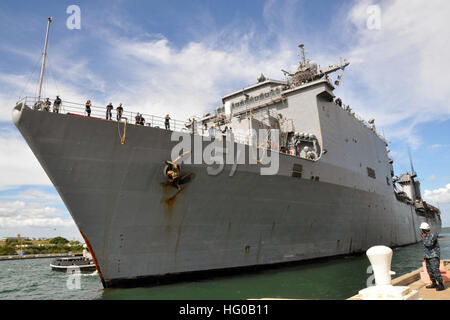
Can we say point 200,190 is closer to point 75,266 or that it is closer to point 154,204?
point 154,204

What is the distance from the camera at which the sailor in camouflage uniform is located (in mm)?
5125

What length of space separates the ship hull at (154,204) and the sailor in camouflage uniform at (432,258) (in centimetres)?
607

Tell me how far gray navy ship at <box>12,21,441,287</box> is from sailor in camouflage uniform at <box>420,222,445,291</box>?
6072 mm

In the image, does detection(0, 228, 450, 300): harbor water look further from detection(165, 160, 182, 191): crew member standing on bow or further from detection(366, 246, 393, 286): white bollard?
detection(366, 246, 393, 286): white bollard

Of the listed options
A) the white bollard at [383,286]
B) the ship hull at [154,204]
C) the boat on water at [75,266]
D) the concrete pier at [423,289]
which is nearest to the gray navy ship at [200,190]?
the ship hull at [154,204]

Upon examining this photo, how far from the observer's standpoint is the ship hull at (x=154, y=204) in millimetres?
8109

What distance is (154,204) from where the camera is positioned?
9039mm

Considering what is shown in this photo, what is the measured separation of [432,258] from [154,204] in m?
7.45

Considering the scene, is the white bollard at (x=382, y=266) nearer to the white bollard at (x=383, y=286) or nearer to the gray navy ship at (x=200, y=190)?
the white bollard at (x=383, y=286)

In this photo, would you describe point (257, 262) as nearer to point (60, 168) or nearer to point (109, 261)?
point (109, 261)

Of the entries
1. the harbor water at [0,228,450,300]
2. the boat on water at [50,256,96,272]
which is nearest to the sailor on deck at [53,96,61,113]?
the harbor water at [0,228,450,300]

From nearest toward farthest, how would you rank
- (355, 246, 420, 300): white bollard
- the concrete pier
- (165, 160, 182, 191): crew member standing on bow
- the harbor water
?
(355, 246, 420, 300): white bollard, the concrete pier, the harbor water, (165, 160, 182, 191): crew member standing on bow

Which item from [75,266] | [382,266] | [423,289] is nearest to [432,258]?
[423,289]
